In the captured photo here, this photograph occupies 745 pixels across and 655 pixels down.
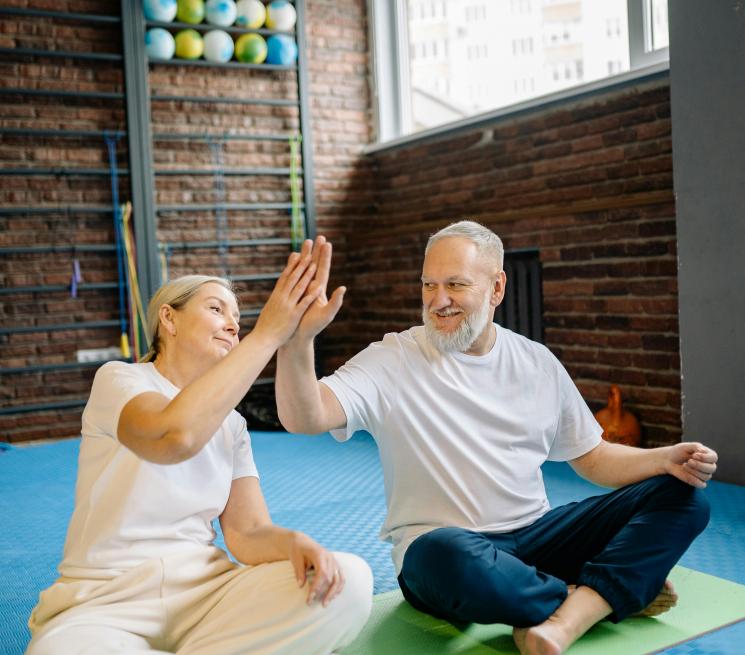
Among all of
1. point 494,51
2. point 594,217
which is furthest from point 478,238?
point 494,51

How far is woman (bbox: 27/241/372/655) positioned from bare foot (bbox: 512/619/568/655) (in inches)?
15.7

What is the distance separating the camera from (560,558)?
2057 mm

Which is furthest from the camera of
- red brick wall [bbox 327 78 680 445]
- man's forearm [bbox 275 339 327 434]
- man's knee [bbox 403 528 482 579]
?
red brick wall [bbox 327 78 680 445]

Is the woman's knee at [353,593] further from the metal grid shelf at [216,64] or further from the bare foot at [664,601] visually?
the metal grid shelf at [216,64]

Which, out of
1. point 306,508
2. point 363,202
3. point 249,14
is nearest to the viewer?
point 306,508

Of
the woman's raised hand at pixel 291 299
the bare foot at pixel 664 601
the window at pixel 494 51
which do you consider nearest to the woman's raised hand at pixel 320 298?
the woman's raised hand at pixel 291 299

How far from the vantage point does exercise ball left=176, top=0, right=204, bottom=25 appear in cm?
523

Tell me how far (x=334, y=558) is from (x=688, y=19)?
9.42 feet

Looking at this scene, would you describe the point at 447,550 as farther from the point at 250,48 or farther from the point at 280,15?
the point at 280,15

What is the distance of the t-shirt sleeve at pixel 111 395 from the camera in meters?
1.52

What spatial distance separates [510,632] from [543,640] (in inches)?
10.0

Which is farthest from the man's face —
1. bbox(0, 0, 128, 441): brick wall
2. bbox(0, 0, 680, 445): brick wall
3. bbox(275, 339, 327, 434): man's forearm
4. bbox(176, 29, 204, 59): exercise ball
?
bbox(176, 29, 204, 59): exercise ball

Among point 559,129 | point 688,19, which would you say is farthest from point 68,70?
point 688,19

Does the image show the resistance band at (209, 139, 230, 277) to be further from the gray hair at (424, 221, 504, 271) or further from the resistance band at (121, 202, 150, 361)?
the gray hair at (424, 221, 504, 271)
